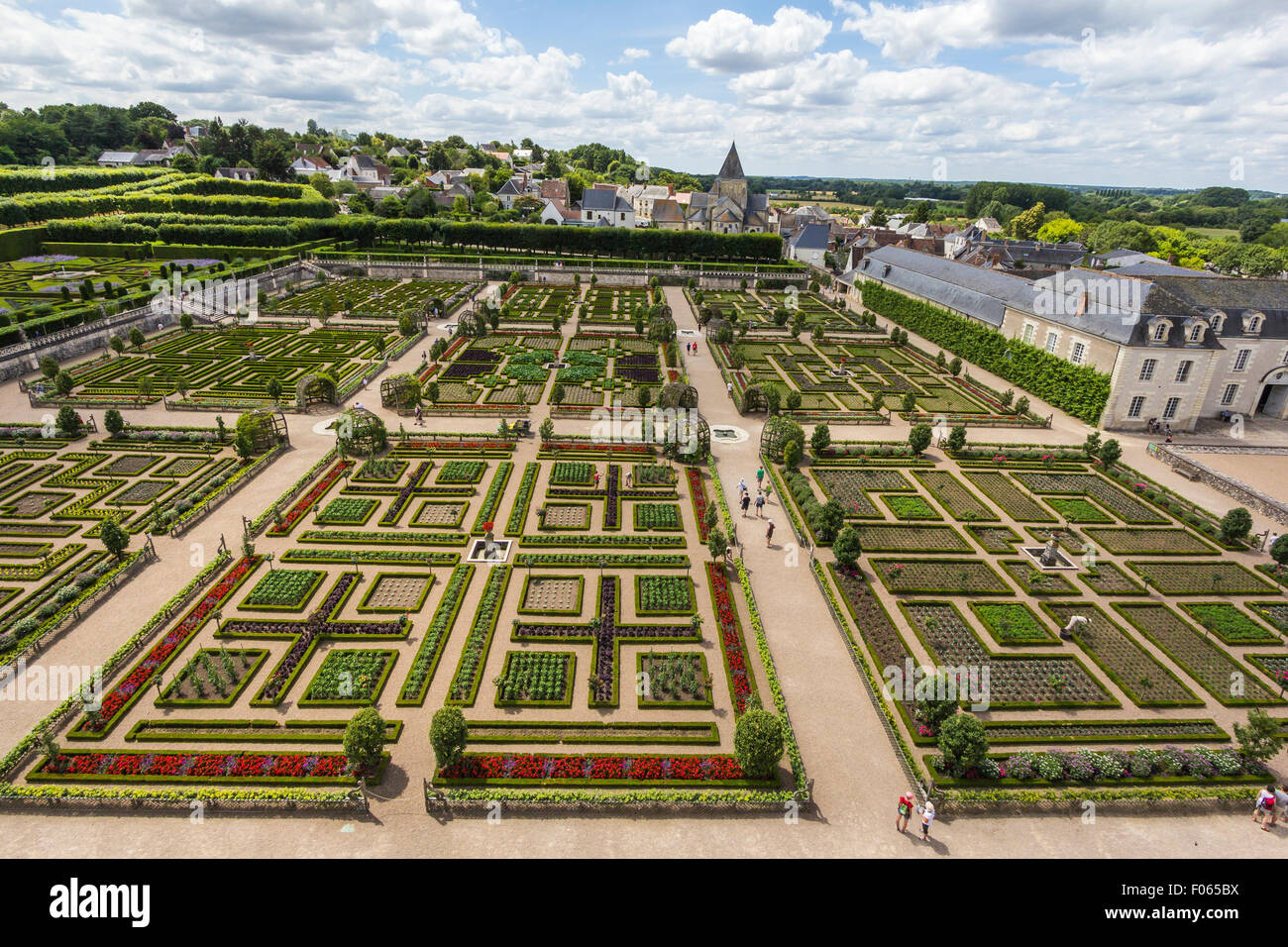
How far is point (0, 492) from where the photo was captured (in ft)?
109

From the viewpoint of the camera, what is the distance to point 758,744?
18.5m

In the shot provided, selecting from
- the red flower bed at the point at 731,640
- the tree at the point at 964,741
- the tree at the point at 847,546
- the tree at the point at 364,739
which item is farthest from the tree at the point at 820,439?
the tree at the point at 364,739

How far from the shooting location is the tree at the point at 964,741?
62.1 feet

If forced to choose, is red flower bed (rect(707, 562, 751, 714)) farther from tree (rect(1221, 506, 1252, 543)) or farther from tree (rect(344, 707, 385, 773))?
tree (rect(1221, 506, 1252, 543))

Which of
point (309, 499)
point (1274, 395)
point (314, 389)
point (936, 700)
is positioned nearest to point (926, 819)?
point (936, 700)

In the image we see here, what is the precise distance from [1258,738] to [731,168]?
5402 inches

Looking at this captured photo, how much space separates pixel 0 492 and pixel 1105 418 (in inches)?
2765

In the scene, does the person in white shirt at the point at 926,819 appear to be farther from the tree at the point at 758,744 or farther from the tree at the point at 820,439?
the tree at the point at 820,439

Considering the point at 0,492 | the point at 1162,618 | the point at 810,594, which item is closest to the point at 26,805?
the point at 0,492

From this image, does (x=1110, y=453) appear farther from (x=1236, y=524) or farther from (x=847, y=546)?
(x=847, y=546)

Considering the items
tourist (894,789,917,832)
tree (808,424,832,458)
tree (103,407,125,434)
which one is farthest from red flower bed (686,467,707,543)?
tree (103,407,125,434)

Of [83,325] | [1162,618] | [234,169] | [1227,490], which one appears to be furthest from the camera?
[234,169]

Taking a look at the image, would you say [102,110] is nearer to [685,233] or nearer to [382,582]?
[685,233]

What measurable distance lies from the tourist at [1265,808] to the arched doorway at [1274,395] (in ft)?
148
